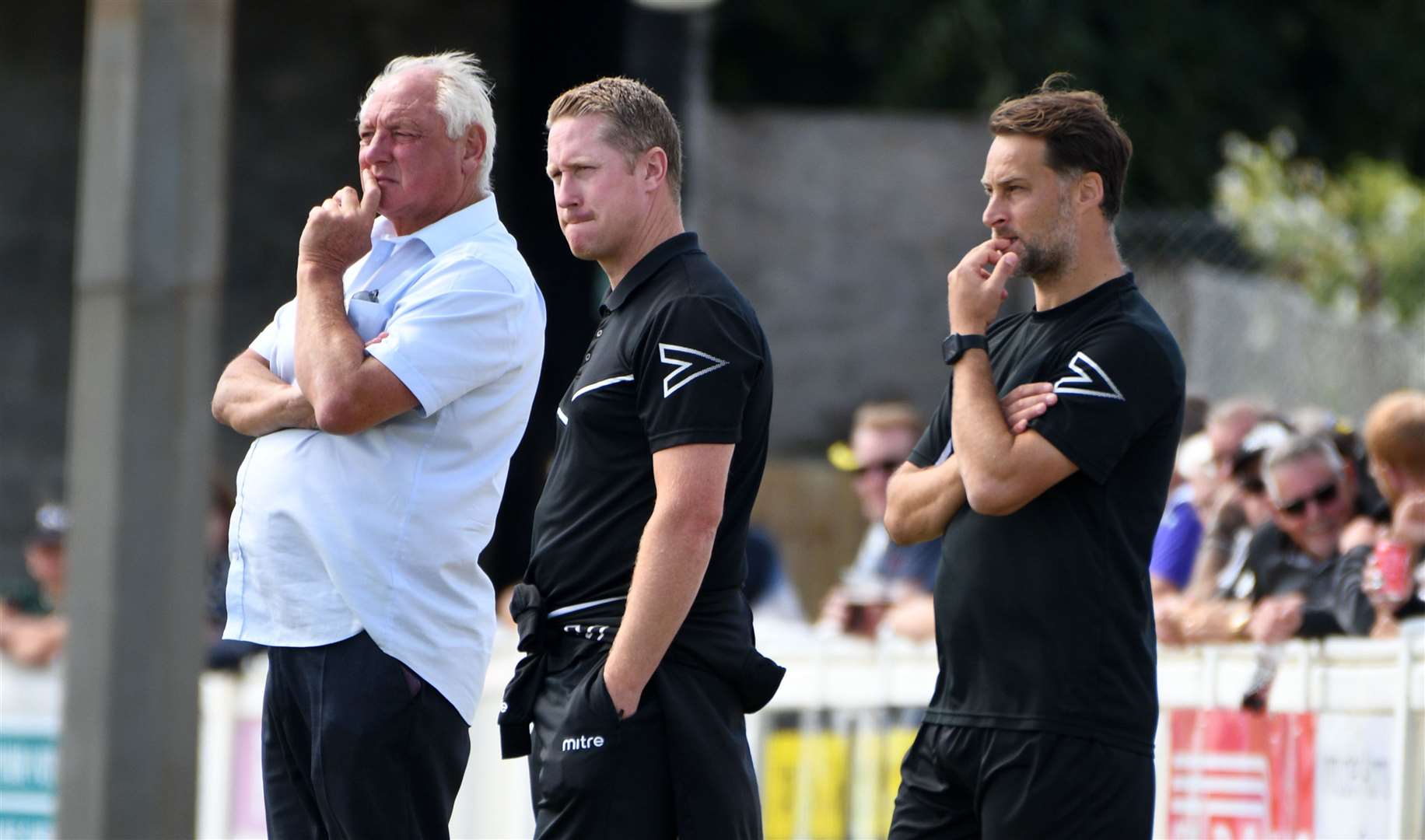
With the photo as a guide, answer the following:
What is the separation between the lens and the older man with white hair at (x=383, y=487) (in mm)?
3467

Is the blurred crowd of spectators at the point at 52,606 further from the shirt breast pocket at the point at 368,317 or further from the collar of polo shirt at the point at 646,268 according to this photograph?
the collar of polo shirt at the point at 646,268

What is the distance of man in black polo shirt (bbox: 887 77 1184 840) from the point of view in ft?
11.0

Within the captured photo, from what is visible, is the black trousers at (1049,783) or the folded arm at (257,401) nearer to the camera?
the black trousers at (1049,783)

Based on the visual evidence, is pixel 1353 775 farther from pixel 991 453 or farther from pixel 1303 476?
pixel 991 453

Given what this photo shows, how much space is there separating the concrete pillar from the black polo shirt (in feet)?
2.62

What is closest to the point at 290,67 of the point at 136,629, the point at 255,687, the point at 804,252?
the point at 804,252

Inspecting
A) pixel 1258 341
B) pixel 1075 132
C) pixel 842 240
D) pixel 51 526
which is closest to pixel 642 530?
pixel 1075 132

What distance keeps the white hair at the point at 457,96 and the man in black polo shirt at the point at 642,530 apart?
0.63 feet

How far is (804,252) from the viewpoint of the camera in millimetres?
14164

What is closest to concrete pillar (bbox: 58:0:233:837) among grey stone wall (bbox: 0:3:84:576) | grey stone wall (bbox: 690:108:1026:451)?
grey stone wall (bbox: 690:108:1026:451)

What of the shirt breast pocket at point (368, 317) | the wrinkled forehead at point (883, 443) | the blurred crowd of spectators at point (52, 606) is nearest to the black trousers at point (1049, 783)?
the shirt breast pocket at point (368, 317)

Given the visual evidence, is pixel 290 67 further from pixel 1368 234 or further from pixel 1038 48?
pixel 1368 234

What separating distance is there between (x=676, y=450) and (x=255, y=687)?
5695 millimetres

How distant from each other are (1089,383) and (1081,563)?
0.30 m
